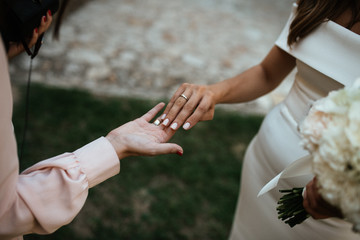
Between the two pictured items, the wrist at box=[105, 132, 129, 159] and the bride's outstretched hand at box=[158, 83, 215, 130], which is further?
the bride's outstretched hand at box=[158, 83, 215, 130]

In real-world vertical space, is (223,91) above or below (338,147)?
below

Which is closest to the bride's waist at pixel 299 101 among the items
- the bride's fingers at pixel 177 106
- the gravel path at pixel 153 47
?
the bride's fingers at pixel 177 106

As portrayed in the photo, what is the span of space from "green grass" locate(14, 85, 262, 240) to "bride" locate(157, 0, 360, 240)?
817mm

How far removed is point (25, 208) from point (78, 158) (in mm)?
245

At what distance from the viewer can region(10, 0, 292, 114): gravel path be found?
453 centimetres

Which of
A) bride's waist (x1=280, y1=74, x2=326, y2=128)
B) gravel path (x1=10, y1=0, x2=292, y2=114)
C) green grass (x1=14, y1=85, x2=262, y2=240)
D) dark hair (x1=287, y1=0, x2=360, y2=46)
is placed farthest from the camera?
gravel path (x1=10, y1=0, x2=292, y2=114)

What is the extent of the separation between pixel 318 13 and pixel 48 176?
132 cm

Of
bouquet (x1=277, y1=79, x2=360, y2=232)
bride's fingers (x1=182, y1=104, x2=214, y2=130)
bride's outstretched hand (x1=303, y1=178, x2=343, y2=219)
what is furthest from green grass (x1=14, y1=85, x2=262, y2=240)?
bouquet (x1=277, y1=79, x2=360, y2=232)

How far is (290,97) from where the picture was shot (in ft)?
5.80

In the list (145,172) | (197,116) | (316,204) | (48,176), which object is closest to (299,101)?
(197,116)

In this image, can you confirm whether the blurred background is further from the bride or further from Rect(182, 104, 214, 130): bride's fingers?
Rect(182, 104, 214, 130): bride's fingers

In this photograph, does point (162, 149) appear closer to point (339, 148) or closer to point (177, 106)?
point (177, 106)

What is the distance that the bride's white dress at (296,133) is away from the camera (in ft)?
4.69

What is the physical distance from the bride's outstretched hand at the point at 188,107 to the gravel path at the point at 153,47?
2651 mm
